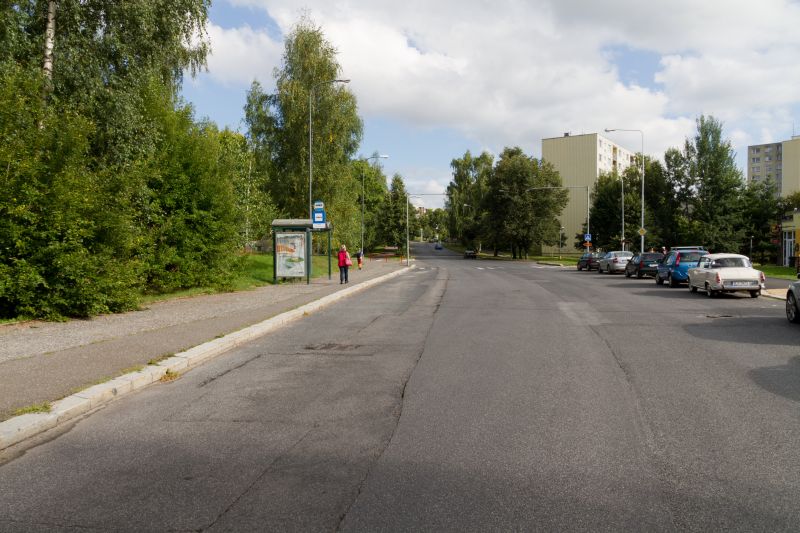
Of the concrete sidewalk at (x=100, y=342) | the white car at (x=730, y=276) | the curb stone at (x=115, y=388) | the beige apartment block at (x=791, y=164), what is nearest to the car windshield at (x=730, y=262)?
the white car at (x=730, y=276)

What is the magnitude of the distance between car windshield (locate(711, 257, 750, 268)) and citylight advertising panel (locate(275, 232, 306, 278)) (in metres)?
14.6

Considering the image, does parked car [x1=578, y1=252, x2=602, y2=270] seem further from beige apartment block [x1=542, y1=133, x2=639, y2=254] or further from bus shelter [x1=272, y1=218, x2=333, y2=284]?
beige apartment block [x1=542, y1=133, x2=639, y2=254]

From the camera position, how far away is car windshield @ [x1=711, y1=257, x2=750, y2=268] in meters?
19.2

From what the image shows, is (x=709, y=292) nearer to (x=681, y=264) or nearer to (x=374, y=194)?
(x=681, y=264)

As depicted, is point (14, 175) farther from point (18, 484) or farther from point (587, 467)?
point (587, 467)

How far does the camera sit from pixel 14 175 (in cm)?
1115

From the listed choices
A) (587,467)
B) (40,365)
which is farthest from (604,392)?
(40,365)

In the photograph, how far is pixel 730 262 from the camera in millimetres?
19438

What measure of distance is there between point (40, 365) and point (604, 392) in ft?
22.2

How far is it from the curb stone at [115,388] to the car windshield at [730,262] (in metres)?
14.8

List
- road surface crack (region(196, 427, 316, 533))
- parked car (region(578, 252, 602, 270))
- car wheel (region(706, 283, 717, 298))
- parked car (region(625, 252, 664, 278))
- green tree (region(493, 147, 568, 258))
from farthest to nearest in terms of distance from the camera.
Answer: green tree (region(493, 147, 568, 258)) → parked car (region(578, 252, 602, 270)) → parked car (region(625, 252, 664, 278)) → car wheel (region(706, 283, 717, 298)) → road surface crack (region(196, 427, 316, 533))

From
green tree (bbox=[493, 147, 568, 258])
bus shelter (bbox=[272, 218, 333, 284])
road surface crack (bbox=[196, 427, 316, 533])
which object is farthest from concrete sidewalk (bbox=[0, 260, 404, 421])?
green tree (bbox=[493, 147, 568, 258])

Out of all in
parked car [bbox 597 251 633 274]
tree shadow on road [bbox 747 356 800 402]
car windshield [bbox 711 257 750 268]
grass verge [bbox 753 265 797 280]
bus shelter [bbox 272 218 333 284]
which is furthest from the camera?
parked car [bbox 597 251 633 274]

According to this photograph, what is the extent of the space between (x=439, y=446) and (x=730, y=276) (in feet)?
56.0
